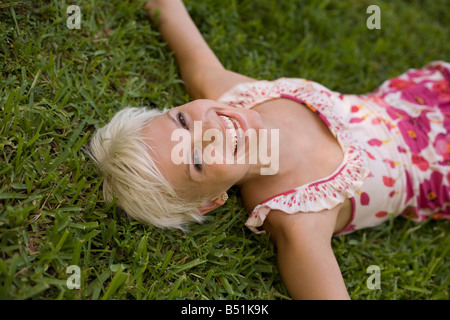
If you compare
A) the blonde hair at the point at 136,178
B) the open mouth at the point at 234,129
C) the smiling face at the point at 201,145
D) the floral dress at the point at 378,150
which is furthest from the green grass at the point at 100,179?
the open mouth at the point at 234,129

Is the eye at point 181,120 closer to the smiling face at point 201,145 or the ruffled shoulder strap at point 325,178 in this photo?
the smiling face at point 201,145

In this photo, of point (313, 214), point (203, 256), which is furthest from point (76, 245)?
point (313, 214)

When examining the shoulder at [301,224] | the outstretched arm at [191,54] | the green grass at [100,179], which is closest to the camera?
the green grass at [100,179]

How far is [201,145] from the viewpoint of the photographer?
2158 mm

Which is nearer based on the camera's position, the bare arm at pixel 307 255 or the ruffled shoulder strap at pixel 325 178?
the bare arm at pixel 307 255

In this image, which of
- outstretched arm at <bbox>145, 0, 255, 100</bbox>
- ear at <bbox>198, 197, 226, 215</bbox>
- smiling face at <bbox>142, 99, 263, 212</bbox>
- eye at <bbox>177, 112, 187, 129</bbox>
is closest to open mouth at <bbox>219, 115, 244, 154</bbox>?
smiling face at <bbox>142, 99, 263, 212</bbox>

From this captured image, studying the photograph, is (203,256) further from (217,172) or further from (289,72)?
(289,72)

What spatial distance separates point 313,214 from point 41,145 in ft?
4.82

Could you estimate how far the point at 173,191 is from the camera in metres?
2.24

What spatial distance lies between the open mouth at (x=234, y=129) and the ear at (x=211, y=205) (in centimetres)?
32

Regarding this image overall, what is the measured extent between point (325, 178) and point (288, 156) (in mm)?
241

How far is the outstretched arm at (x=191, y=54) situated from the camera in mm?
2783

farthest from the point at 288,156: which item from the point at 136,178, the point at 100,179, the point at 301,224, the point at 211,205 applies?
the point at 100,179

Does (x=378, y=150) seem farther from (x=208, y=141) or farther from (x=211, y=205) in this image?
(x=208, y=141)
